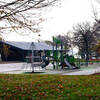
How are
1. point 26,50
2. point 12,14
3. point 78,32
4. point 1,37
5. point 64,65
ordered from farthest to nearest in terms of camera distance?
point 78,32 → point 26,50 → point 64,65 → point 1,37 → point 12,14

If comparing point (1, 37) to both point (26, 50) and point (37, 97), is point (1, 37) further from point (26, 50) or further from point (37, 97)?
point (26, 50)

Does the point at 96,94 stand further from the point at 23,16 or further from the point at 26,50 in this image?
the point at 26,50

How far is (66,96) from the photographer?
7.63 meters

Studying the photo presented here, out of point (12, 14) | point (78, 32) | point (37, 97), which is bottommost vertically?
point (37, 97)

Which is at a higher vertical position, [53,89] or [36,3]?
[36,3]

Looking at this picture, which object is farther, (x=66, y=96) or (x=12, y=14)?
(x=12, y=14)

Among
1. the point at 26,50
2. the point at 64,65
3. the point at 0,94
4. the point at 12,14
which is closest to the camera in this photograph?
the point at 0,94

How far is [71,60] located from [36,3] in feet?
52.8

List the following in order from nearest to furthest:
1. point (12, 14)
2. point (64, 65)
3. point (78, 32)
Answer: point (12, 14), point (64, 65), point (78, 32)

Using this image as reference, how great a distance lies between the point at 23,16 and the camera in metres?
10.1

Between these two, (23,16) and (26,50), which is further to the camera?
(26,50)

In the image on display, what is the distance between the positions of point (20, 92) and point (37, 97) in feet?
3.65

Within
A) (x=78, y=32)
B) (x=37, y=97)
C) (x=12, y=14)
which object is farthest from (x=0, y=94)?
(x=78, y=32)

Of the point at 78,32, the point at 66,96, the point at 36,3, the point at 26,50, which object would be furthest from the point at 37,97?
the point at 78,32
